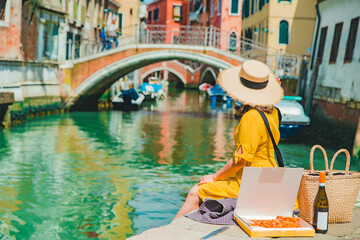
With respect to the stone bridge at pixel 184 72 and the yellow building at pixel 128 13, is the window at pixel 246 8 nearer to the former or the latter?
the yellow building at pixel 128 13

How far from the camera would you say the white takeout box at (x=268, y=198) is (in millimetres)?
2896

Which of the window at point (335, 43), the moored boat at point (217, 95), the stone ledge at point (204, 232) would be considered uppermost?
the window at point (335, 43)

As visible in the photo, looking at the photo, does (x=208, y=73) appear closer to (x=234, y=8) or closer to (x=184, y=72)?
(x=184, y=72)

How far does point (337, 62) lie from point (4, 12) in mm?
7995

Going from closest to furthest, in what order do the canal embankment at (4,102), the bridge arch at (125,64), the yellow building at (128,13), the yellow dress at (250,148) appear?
the yellow dress at (250,148)
the canal embankment at (4,102)
the bridge arch at (125,64)
the yellow building at (128,13)

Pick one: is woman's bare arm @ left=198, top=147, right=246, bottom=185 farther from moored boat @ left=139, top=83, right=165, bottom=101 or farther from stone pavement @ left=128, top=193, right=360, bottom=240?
moored boat @ left=139, top=83, right=165, bottom=101

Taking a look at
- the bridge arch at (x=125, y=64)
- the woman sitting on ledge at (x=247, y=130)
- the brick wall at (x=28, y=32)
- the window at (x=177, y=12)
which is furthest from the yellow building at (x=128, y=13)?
the woman sitting on ledge at (x=247, y=130)

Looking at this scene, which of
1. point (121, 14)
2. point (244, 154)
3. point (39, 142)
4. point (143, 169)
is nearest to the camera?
point (244, 154)

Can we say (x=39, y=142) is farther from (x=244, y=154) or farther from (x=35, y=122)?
(x=244, y=154)

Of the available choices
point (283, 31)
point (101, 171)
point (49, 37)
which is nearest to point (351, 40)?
point (101, 171)

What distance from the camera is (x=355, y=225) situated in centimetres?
317

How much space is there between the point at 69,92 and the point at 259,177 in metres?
15.4

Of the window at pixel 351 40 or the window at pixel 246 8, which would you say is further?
the window at pixel 246 8

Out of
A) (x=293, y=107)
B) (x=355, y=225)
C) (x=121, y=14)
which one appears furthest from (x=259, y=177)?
(x=121, y=14)
